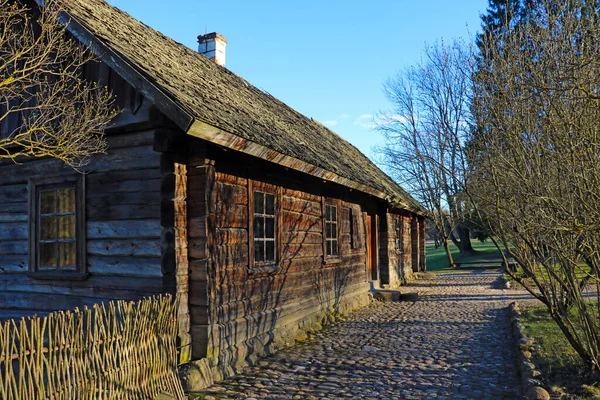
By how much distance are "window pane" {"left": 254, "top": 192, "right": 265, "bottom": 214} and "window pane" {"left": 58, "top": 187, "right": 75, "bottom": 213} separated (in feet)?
8.56

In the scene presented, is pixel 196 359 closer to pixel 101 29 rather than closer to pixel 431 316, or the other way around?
pixel 101 29

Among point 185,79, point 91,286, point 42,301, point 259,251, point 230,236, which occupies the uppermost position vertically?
point 185,79

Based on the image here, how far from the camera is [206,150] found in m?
6.25

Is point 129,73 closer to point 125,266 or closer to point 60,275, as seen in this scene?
point 125,266

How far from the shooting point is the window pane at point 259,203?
25.2 feet

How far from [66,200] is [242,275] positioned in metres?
2.75

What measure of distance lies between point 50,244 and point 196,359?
286cm

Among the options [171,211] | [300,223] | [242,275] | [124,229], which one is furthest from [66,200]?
[300,223]

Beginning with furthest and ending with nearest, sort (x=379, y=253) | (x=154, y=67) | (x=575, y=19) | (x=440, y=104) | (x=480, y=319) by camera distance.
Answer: (x=440, y=104), (x=379, y=253), (x=480, y=319), (x=154, y=67), (x=575, y=19)

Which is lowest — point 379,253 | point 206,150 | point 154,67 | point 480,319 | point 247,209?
point 480,319

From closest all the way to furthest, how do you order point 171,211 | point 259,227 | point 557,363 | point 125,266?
point 171,211 < point 557,363 < point 125,266 < point 259,227

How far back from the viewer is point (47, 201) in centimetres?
725

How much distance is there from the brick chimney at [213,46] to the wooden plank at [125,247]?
7.21 metres

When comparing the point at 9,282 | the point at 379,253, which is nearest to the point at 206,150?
the point at 9,282
